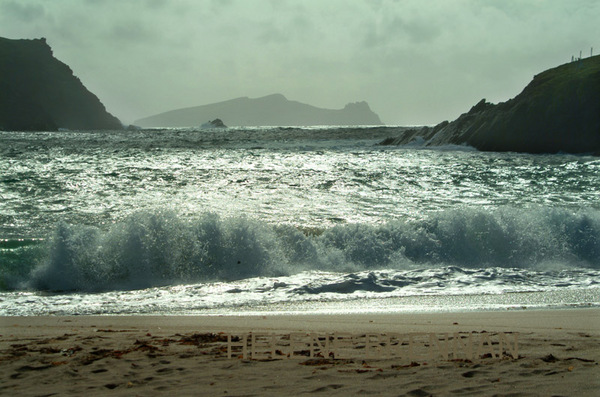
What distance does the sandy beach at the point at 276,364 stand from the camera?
3725mm

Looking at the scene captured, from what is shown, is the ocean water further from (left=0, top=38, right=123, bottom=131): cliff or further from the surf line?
(left=0, top=38, right=123, bottom=131): cliff

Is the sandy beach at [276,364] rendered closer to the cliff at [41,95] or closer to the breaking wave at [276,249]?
the breaking wave at [276,249]

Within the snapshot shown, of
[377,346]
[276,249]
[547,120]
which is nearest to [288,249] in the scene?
[276,249]

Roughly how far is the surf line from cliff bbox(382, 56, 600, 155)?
31.6 m

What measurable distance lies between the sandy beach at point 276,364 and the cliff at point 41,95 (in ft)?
A: 341

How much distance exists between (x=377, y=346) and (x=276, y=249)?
5.43 meters

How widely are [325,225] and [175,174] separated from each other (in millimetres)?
10618

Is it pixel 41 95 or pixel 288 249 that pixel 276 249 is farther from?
pixel 41 95

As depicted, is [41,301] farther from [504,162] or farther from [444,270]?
[504,162]

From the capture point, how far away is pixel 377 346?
482cm

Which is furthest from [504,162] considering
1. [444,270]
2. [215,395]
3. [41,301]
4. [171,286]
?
[215,395]

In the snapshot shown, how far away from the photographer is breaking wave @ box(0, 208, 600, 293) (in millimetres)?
9023

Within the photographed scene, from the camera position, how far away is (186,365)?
4.31m

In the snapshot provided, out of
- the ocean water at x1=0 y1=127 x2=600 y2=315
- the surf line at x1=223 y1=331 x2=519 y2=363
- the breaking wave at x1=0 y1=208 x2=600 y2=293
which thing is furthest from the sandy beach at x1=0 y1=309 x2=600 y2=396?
the breaking wave at x1=0 y1=208 x2=600 y2=293
